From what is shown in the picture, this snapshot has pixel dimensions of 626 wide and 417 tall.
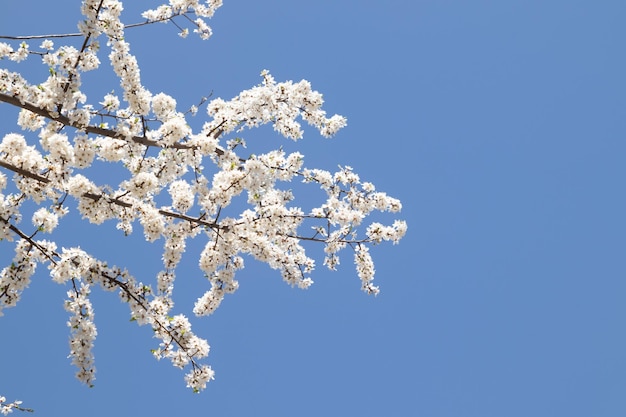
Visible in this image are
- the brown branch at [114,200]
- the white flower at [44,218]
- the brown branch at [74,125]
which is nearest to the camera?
the brown branch at [74,125]

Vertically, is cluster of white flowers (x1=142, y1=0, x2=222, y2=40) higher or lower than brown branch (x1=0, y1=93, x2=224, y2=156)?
higher

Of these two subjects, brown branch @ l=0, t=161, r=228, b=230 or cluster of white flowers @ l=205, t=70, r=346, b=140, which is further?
cluster of white flowers @ l=205, t=70, r=346, b=140

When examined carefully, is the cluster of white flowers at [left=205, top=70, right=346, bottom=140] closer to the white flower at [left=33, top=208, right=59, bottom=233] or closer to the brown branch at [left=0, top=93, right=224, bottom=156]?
the brown branch at [left=0, top=93, right=224, bottom=156]

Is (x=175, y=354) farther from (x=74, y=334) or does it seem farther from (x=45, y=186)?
(x=45, y=186)

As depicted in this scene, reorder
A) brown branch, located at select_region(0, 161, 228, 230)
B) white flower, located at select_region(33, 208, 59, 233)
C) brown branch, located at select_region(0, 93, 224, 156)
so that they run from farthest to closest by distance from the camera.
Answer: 1. white flower, located at select_region(33, 208, 59, 233)
2. brown branch, located at select_region(0, 161, 228, 230)
3. brown branch, located at select_region(0, 93, 224, 156)

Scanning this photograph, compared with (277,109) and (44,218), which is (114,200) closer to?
(44,218)

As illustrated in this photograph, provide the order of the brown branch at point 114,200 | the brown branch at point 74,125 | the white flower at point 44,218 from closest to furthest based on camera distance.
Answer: the brown branch at point 74,125
the brown branch at point 114,200
the white flower at point 44,218

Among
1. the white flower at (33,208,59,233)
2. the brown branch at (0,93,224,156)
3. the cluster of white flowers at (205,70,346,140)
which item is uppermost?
the cluster of white flowers at (205,70,346,140)

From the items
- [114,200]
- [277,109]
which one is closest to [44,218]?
[114,200]

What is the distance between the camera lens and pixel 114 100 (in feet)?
33.1

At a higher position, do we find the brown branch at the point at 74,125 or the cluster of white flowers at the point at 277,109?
the cluster of white flowers at the point at 277,109

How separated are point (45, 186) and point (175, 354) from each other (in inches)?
141

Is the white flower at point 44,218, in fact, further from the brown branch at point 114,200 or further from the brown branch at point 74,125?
the brown branch at point 74,125

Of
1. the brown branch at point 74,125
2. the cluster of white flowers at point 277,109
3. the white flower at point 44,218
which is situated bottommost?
the white flower at point 44,218
